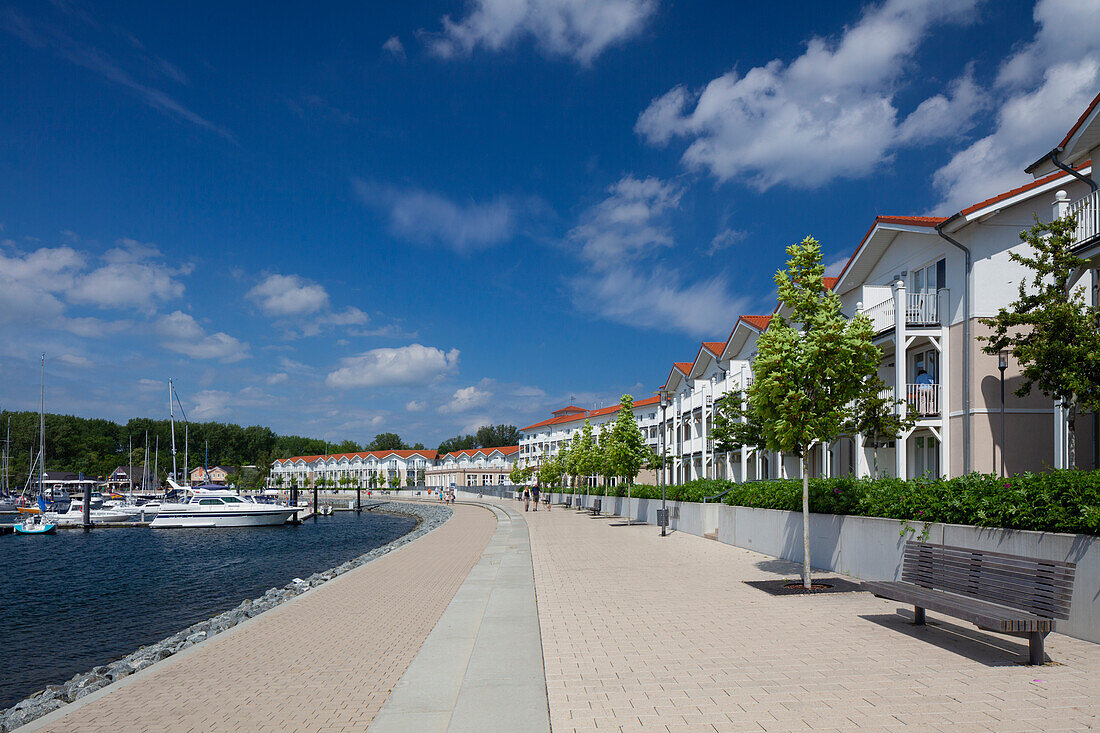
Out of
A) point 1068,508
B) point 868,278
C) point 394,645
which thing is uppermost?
point 868,278

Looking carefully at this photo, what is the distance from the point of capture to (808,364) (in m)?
11.6

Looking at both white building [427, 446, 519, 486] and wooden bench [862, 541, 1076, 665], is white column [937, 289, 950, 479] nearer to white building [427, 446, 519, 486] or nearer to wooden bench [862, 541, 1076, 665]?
wooden bench [862, 541, 1076, 665]

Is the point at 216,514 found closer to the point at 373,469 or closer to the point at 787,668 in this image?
the point at 787,668

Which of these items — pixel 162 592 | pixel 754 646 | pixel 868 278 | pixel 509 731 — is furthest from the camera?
pixel 868 278

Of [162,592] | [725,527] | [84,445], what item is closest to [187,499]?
[162,592]

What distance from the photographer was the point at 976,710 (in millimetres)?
5719

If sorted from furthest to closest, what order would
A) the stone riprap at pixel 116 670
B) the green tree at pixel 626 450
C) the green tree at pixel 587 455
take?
the green tree at pixel 587 455 → the green tree at pixel 626 450 → the stone riprap at pixel 116 670

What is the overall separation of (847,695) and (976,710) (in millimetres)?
956

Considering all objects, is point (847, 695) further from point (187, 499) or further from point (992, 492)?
point (187, 499)

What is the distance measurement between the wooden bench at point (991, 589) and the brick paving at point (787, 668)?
0.44 meters

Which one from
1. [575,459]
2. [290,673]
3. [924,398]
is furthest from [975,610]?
[575,459]

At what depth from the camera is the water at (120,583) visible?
46.9 feet

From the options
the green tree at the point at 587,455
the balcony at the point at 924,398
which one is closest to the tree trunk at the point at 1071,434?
the balcony at the point at 924,398

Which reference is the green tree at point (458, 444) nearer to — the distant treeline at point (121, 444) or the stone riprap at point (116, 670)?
the distant treeline at point (121, 444)
